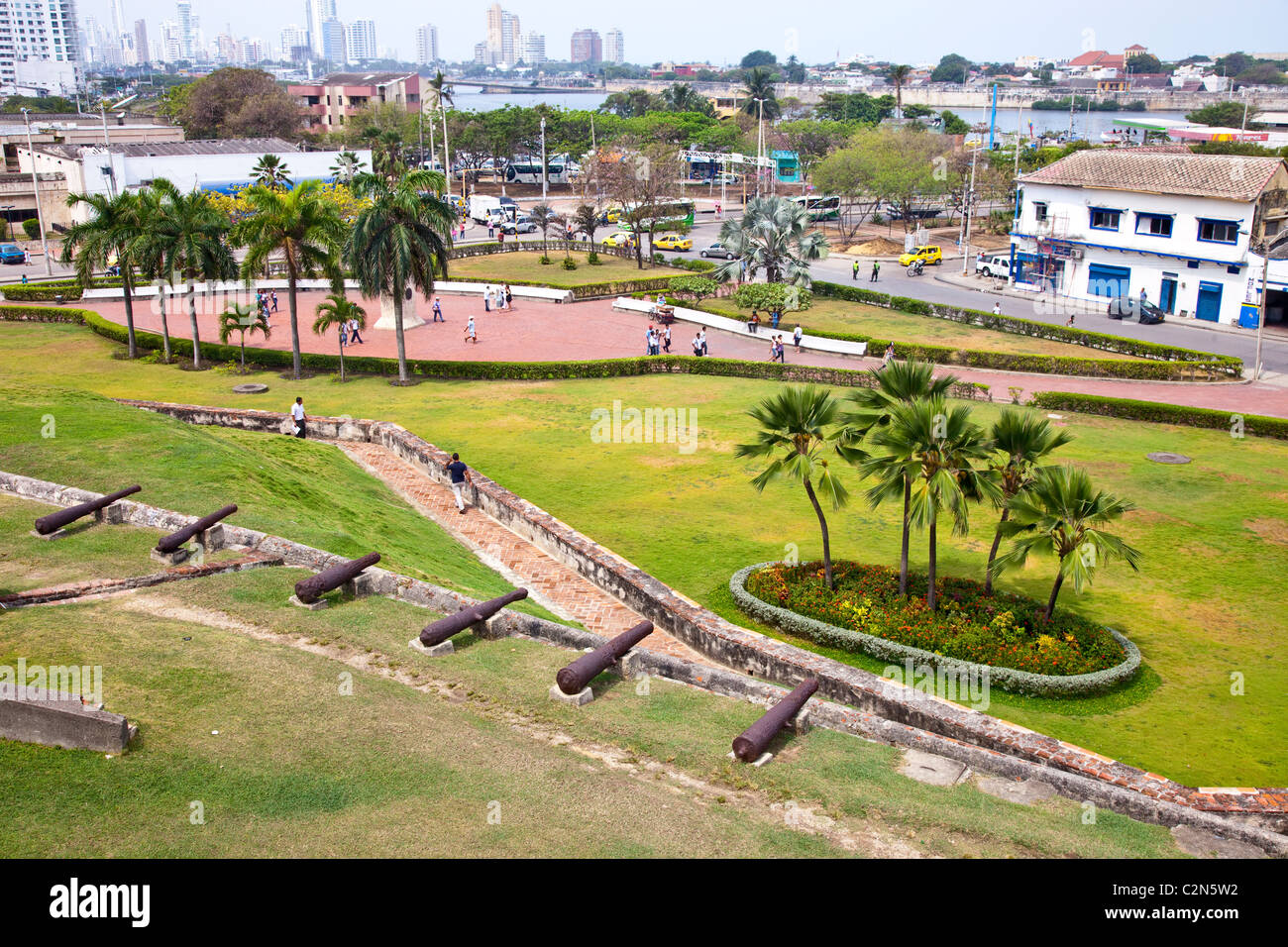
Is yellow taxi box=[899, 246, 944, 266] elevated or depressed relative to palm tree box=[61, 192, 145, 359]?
depressed

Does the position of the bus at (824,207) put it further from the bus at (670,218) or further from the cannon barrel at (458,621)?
the cannon barrel at (458,621)

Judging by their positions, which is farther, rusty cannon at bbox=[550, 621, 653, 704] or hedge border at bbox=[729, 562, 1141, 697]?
hedge border at bbox=[729, 562, 1141, 697]

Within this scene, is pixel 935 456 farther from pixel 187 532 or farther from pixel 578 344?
pixel 578 344

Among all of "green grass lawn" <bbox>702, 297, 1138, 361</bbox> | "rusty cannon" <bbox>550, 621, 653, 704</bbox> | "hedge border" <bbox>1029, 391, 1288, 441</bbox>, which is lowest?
"hedge border" <bbox>1029, 391, 1288, 441</bbox>

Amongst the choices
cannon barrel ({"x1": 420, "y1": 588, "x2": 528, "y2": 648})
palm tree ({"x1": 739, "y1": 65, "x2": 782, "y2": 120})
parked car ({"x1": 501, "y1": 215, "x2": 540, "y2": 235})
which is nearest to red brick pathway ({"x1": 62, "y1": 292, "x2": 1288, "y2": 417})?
cannon barrel ({"x1": 420, "y1": 588, "x2": 528, "y2": 648})

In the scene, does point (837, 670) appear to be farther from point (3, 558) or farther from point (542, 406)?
point (542, 406)

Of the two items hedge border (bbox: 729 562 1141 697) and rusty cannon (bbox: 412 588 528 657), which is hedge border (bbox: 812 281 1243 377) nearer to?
hedge border (bbox: 729 562 1141 697)
